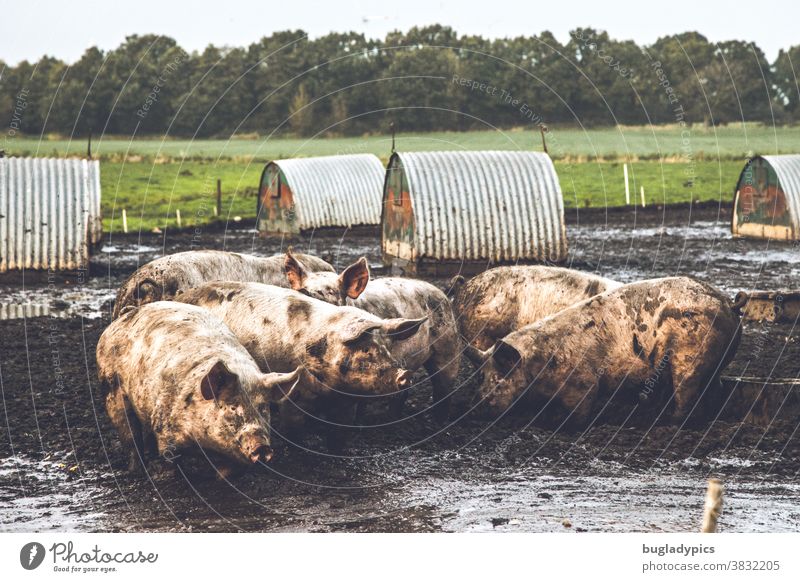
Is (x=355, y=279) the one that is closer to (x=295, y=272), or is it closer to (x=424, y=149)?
(x=295, y=272)

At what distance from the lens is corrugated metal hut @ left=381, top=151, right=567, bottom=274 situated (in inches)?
867

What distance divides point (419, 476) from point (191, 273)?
5479 mm

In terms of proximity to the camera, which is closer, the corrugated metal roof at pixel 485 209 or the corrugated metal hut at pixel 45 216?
the corrugated metal hut at pixel 45 216

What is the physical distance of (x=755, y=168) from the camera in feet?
96.6

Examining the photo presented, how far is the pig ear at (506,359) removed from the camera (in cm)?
1111

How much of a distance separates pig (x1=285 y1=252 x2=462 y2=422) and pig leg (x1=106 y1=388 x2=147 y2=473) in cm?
270

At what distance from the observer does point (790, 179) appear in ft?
92.1

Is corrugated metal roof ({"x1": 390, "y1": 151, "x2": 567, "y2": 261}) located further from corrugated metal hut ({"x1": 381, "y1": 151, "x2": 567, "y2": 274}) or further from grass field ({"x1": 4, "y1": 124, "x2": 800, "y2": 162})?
grass field ({"x1": 4, "y1": 124, "x2": 800, "y2": 162})

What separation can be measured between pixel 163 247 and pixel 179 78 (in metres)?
24.3

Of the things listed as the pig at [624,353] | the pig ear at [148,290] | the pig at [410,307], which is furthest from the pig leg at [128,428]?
the pig ear at [148,290]

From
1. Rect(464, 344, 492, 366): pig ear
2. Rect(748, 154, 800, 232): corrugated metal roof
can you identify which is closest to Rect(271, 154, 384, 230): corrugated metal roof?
Rect(748, 154, 800, 232): corrugated metal roof

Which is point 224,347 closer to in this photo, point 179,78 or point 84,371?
point 84,371

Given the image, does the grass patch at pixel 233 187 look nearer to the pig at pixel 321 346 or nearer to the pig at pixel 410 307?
the pig at pixel 410 307

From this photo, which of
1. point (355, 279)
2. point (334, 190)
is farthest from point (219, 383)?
point (334, 190)
